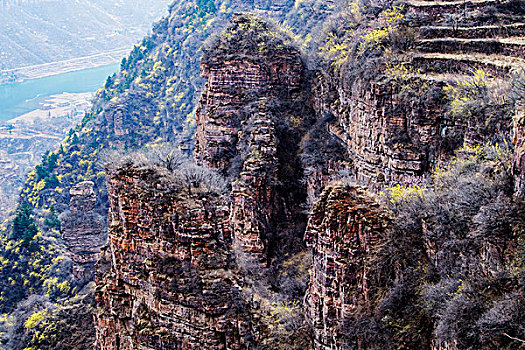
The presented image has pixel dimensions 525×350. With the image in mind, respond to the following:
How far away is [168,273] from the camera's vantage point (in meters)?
23.1

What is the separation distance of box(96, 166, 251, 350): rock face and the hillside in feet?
0.20

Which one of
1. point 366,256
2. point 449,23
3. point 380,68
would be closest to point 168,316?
point 366,256

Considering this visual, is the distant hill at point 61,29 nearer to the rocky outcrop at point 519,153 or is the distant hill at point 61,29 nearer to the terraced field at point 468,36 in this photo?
the terraced field at point 468,36

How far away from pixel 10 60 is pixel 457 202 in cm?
12568

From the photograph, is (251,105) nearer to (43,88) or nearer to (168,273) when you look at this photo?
(168,273)

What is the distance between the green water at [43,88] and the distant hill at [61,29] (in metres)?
5.81

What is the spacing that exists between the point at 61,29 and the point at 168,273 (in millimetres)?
119808

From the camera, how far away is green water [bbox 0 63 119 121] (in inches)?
4604

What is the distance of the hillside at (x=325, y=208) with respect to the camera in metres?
17.7

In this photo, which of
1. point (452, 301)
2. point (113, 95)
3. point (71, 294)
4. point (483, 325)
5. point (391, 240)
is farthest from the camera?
point (113, 95)

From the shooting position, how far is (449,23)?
1141 inches

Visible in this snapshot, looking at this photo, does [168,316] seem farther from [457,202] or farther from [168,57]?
[168,57]

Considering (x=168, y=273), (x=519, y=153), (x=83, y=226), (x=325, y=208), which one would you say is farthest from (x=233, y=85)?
(x=519, y=153)

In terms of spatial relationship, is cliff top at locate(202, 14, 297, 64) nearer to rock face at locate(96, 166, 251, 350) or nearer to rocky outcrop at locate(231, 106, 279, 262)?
rocky outcrop at locate(231, 106, 279, 262)
